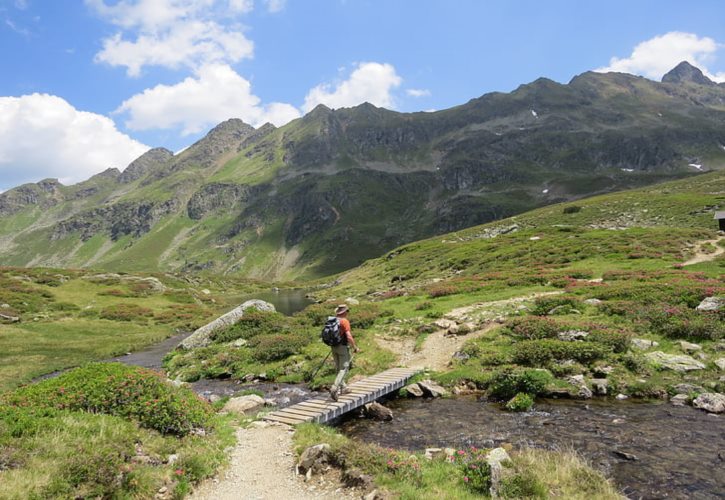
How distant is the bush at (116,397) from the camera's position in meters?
11.3

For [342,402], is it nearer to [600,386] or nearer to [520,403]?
[520,403]

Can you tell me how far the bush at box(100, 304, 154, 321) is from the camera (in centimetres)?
Answer: 5812

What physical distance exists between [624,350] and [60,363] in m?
41.8

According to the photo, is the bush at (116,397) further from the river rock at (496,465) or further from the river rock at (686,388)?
the river rock at (686,388)

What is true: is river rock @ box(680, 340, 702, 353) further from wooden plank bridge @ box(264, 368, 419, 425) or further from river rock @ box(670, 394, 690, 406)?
wooden plank bridge @ box(264, 368, 419, 425)

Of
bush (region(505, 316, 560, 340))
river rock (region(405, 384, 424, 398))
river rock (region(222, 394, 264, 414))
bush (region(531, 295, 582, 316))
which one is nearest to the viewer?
river rock (region(222, 394, 264, 414))

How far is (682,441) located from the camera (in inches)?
492

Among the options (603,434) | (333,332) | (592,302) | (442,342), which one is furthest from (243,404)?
(592,302)

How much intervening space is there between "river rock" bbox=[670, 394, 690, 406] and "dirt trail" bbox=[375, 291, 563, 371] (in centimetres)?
1023

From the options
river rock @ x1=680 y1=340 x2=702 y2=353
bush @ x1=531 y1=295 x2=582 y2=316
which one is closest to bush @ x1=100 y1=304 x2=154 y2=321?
bush @ x1=531 y1=295 x2=582 y2=316

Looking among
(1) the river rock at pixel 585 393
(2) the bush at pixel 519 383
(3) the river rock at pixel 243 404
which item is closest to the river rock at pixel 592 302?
(2) the bush at pixel 519 383

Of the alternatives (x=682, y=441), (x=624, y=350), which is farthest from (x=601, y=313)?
(x=682, y=441)

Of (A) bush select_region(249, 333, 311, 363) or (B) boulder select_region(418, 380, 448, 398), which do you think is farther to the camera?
(A) bush select_region(249, 333, 311, 363)

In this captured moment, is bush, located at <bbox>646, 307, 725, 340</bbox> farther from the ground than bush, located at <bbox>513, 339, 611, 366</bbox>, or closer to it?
farther from the ground
